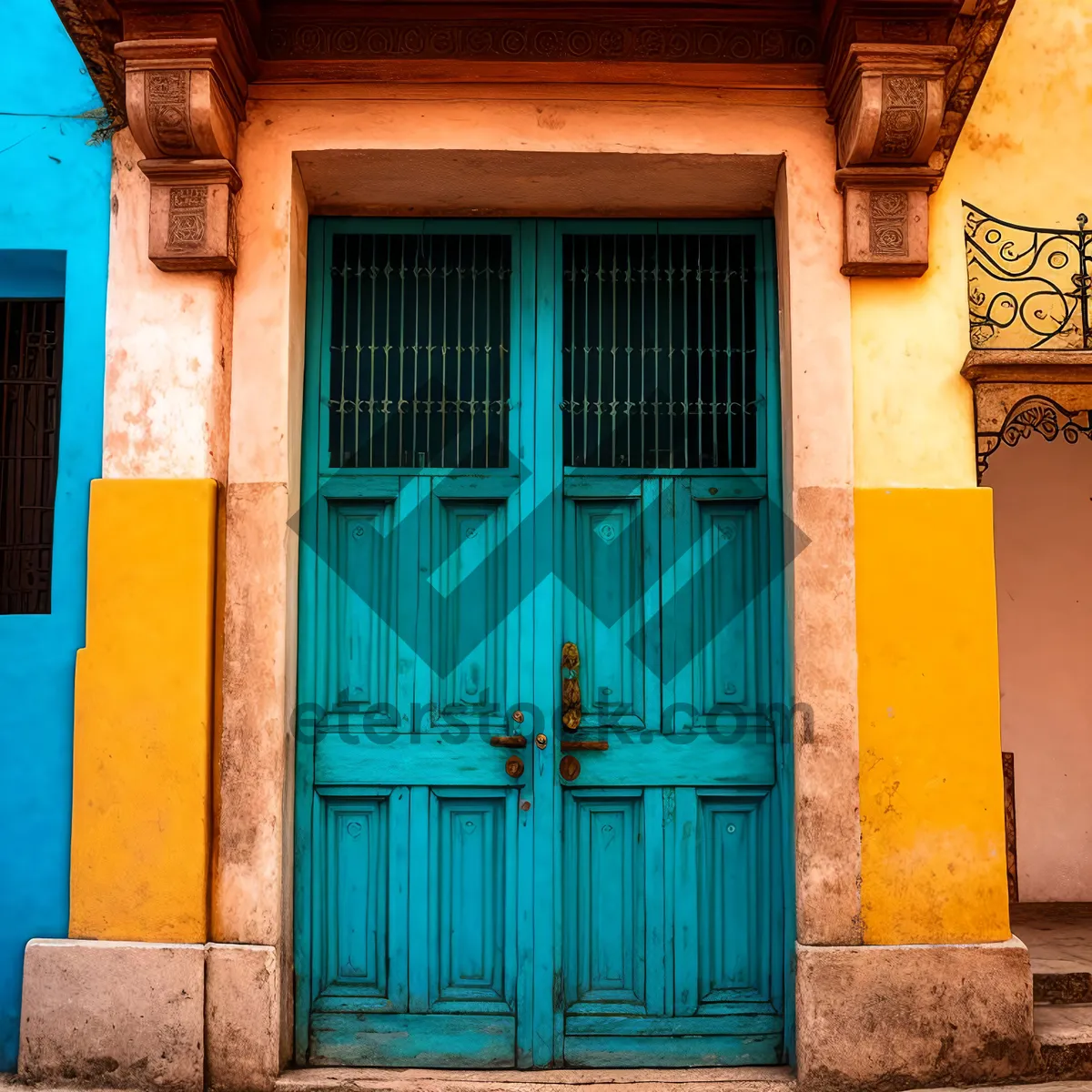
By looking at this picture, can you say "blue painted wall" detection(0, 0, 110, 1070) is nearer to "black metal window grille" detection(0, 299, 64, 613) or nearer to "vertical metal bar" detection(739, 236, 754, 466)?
"black metal window grille" detection(0, 299, 64, 613)

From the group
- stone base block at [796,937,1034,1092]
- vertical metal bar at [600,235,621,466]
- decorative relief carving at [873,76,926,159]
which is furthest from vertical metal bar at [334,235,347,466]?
stone base block at [796,937,1034,1092]

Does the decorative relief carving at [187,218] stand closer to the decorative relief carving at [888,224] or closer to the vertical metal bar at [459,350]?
the vertical metal bar at [459,350]

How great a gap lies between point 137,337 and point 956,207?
10.8 ft

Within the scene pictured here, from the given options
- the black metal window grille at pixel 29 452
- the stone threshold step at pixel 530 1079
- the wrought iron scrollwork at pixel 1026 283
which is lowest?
the stone threshold step at pixel 530 1079

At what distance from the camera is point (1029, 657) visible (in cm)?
611

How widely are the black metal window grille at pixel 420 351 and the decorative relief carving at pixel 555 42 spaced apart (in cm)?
73

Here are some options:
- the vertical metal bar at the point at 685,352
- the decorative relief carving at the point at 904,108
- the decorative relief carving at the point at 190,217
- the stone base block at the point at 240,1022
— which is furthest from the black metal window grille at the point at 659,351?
A: the stone base block at the point at 240,1022

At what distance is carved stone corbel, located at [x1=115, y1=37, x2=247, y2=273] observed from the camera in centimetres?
375

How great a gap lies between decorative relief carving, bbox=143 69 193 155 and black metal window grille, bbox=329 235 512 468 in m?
0.83

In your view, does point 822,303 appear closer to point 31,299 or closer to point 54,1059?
point 31,299

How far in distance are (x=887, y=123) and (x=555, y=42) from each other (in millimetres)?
1307

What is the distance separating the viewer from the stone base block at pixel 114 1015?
3.77 metres

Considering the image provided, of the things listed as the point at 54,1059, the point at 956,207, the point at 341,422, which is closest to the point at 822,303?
the point at 956,207

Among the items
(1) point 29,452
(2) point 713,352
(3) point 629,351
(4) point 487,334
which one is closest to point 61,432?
(1) point 29,452
